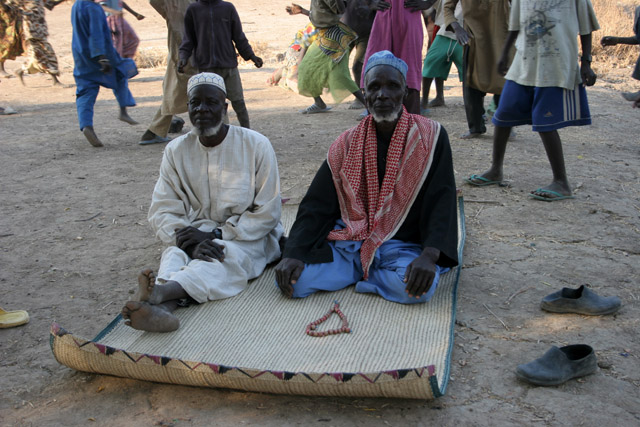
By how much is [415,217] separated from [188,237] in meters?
1.21

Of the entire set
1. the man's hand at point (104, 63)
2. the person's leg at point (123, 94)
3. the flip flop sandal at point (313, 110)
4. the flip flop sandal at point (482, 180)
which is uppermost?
the man's hand at point (104, 63)

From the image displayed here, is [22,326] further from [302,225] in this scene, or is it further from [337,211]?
[337,211]

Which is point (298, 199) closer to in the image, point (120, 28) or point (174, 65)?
point (174, 65)

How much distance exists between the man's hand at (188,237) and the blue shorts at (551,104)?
2.60m

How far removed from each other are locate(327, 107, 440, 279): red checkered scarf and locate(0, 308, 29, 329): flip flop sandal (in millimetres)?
1619

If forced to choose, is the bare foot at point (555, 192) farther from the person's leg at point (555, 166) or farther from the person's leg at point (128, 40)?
the person's leg at point (128, 40)

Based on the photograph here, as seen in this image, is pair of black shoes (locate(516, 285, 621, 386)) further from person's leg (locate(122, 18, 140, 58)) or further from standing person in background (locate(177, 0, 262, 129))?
person's leg (locate(122, 18, 140, 58))

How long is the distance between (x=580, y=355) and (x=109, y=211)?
3633mm

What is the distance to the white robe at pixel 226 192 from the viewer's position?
3.44m

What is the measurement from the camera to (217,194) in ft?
11.5

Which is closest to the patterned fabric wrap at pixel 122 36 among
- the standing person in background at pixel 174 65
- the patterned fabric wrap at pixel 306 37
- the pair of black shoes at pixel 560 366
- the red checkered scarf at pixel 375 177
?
the patterned fabric wrap at pixel 306 37

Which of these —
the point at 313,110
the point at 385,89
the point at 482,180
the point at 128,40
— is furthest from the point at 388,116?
the point at 128,40

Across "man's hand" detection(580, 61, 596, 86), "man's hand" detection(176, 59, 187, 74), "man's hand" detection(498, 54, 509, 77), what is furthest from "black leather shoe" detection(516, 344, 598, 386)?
"man's hand" detection(176, 59, 187, 74)

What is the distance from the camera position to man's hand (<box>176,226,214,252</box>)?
3.31 meters
